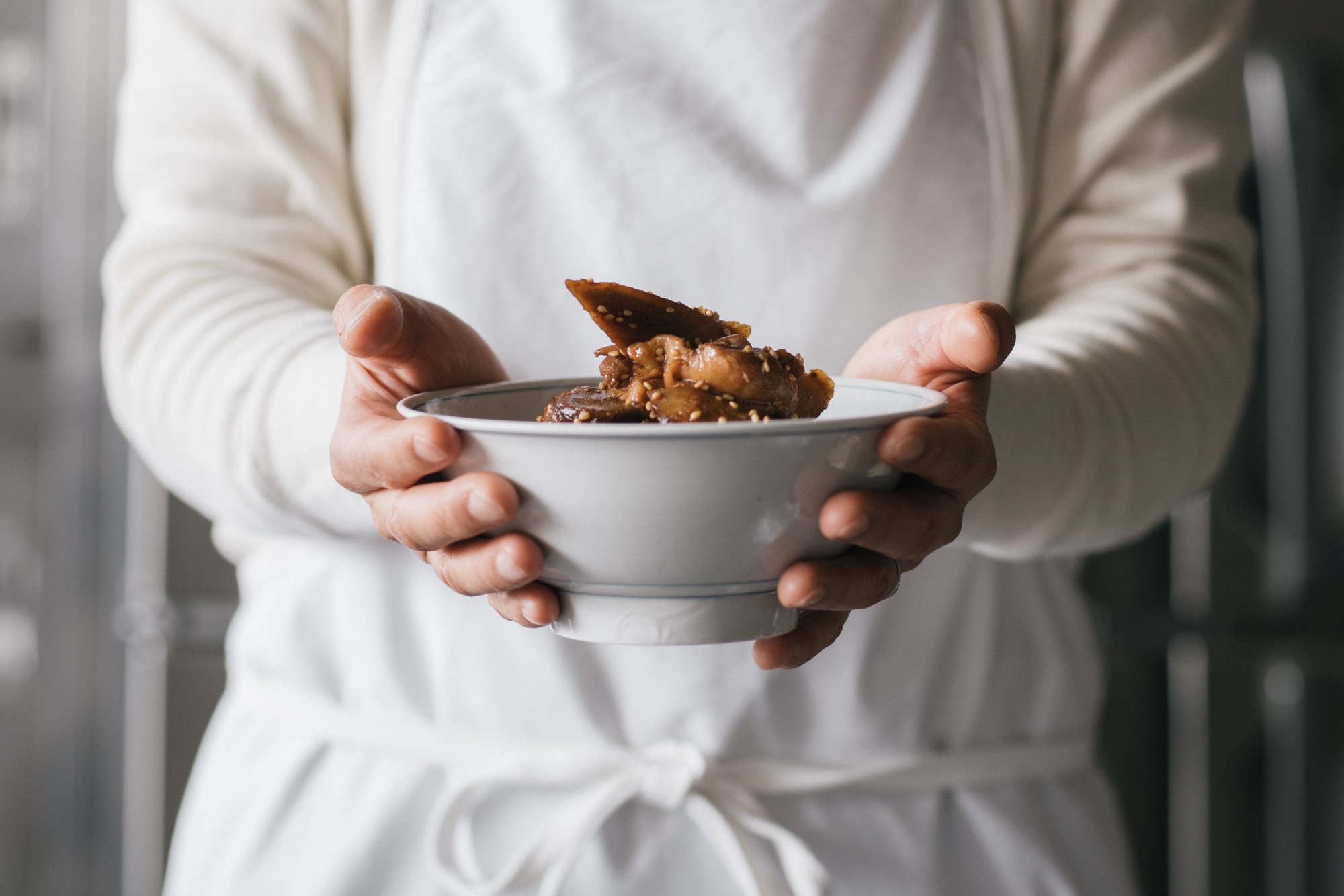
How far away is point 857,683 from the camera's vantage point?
31.6 inches

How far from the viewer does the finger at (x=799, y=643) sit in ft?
1.92

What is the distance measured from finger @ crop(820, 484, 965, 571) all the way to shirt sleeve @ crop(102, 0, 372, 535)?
1.20 ft

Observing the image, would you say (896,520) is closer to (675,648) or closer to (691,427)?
(691,427)

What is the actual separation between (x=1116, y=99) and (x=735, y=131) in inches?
10.6

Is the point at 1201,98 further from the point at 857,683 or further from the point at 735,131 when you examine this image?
the point at 857,683

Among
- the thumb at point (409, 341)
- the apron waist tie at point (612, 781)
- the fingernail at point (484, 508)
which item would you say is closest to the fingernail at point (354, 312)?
the thumb at point (409, 341)

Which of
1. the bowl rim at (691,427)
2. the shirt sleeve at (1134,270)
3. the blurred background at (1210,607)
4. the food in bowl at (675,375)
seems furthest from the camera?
the blurred background at (1210,607)

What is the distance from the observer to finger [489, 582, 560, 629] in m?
0.54

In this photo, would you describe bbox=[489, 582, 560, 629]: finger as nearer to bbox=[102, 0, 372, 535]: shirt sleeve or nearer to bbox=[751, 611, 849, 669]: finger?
bbox=[751, 611, 849, 669]: finger

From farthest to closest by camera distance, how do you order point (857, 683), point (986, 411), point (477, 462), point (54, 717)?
1. point (54, 717)
2. point (857, 683)
3. point (986, 411)
4. point (477, 462)

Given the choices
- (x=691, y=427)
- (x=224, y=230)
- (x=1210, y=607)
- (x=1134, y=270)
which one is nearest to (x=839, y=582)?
(x=691, y=427)

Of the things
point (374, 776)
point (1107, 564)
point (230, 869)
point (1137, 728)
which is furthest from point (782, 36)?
point (1137, 728)

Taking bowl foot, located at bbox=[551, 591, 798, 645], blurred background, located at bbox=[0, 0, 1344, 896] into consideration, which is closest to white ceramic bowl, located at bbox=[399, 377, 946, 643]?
bowl foot, located at bbox=[551, 591, 798, 645]

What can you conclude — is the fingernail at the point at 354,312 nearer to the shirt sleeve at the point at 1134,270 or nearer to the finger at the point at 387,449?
the finger at the point at 387,449
